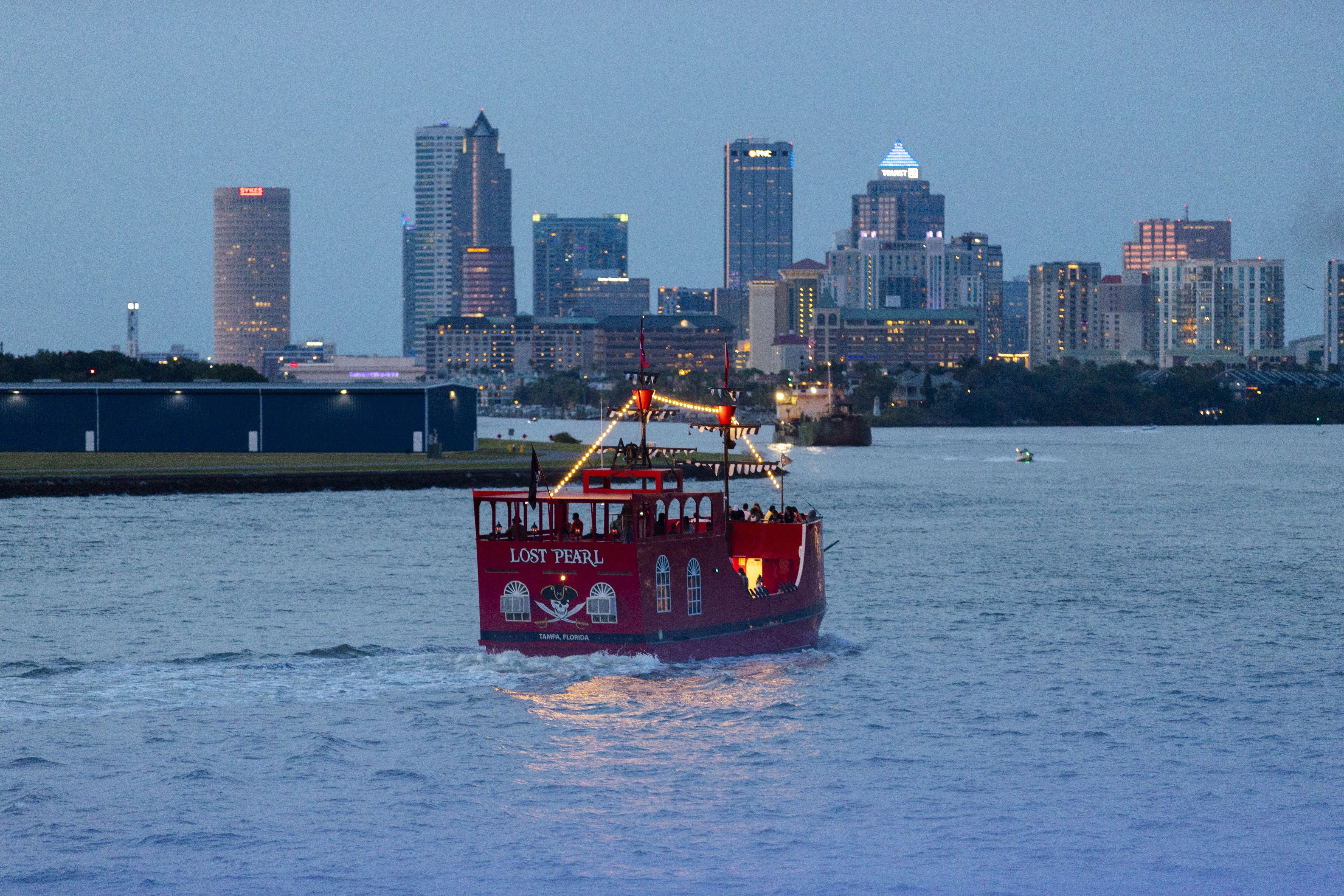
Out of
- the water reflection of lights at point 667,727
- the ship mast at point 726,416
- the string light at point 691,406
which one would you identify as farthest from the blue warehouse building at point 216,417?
the water reflection of lights at point 667,727

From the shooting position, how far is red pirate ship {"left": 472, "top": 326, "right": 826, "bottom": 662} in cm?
3325

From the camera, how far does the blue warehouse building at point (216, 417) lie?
10881 centimetres

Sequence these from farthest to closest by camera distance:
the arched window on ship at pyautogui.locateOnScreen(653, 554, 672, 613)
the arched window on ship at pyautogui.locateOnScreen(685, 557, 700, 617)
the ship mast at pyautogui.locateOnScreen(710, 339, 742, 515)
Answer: the ship mast at pyautogui.locateOnScreen(710, 339, 742, 515) → the arched window on ship at pyautogui.locateOnScreen(685, 557, 700, 617) → the arched window on ship at pyautogui.locateOnScreen(653, 554, 672, 613)

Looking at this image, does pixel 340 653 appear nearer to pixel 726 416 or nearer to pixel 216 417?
pixel 726 416

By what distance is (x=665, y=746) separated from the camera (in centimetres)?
2952

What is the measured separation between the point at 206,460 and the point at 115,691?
7336cm

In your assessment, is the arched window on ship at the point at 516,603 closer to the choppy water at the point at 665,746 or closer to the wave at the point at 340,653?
the choppy water at the point at 665,746

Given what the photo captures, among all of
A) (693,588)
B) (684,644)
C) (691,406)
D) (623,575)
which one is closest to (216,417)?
(691,406)

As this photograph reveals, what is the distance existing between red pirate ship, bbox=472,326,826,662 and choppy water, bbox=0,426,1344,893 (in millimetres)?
662

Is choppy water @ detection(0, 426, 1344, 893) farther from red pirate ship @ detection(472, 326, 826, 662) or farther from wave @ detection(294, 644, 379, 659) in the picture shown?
red pirate ship @ detection(472, 326, 826, 662)

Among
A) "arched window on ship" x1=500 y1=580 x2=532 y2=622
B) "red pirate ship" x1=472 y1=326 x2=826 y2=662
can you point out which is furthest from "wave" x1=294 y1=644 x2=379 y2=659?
Answer: "arched window on ship" x1=500 y1=580 x2=532 y2=622

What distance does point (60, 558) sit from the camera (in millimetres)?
60812

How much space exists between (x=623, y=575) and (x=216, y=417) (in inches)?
3308

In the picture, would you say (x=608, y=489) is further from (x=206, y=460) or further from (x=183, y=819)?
(x=206, y=460)
